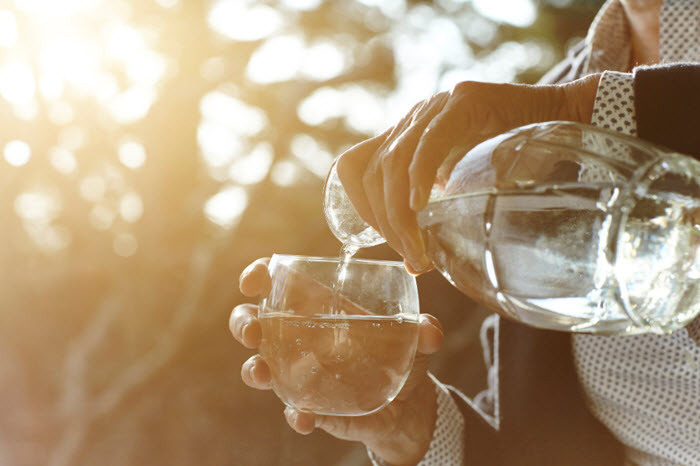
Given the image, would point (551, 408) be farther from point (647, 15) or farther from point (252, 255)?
point (252, 255)

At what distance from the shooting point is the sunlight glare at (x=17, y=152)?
→ 3447 millimetres

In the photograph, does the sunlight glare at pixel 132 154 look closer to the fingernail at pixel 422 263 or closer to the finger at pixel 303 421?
the finger at pixel 303 421

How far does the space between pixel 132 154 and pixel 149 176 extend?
0.15m

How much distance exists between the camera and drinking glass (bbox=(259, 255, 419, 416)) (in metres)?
0.71

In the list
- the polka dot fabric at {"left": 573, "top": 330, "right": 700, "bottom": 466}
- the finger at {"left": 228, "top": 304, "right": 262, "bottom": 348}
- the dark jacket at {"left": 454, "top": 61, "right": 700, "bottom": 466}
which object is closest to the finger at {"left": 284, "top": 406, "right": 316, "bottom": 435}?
the finger at {"left": 228, "top": 304, "right": 262, "bottom": 348}

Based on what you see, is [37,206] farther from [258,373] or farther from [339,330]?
[339,330]

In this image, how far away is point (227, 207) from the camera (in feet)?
12.6

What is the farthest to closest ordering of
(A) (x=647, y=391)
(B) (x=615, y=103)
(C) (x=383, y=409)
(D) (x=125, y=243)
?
(D) (x=125, y=243)
(A) (x=647, y=391)
(C) (x=383, y=409)
(B) (x=615, y=103)

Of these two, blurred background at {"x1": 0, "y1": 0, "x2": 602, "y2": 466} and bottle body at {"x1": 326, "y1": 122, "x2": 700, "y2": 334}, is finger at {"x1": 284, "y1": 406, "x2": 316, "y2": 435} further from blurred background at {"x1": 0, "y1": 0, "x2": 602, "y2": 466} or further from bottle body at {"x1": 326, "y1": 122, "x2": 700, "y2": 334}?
blurred background at {"x1": 0, "y1": 0, "x2": 602, "y2": 466}

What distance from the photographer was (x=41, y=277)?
368cm

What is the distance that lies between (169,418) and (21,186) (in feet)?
5.82

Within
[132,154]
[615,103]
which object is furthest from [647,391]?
[132,154]

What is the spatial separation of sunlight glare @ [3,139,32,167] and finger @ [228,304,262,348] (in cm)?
306

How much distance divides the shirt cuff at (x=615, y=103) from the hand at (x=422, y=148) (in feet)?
0.14
